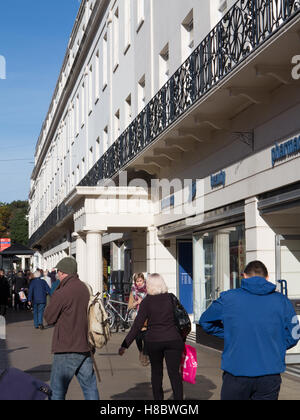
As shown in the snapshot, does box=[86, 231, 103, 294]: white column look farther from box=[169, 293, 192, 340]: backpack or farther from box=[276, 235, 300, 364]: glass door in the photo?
box=[169, 293, 192, 340]: backpack

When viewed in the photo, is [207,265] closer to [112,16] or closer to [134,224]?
[134,224]

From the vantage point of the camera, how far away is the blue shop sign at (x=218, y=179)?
1474 cm

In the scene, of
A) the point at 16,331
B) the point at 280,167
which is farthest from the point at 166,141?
the point at 16,331

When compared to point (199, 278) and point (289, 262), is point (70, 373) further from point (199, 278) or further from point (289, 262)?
point (199, 278)

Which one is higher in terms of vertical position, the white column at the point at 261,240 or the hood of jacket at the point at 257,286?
the white column at the point at 261,240

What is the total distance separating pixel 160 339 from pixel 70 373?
4.40ft

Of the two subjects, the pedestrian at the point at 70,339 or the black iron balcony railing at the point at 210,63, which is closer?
the pedestrian at the point at 70,339

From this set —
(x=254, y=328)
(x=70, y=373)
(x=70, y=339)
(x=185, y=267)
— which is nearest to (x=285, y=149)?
(x=70, y=339)

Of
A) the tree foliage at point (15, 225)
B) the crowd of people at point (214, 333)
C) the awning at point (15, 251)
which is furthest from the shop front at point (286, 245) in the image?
the tree foliage at point (15, 225)

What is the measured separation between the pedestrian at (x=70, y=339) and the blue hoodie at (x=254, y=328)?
2.06 meters

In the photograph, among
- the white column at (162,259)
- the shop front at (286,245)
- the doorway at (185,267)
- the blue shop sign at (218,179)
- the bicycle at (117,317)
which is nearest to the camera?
the shop front at (286,245)

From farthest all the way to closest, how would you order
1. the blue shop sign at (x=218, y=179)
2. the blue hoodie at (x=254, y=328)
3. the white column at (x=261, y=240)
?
the blue shop sign at (x=218, y=179), the white column at (x=261, y=240), the blue hoodie at (x=254, y=328)

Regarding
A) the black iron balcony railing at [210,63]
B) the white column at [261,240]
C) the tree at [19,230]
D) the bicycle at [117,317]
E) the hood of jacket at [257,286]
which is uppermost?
the tree at [19,230]

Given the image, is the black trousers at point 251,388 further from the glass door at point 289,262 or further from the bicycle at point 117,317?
the bicycle at point 117,317
